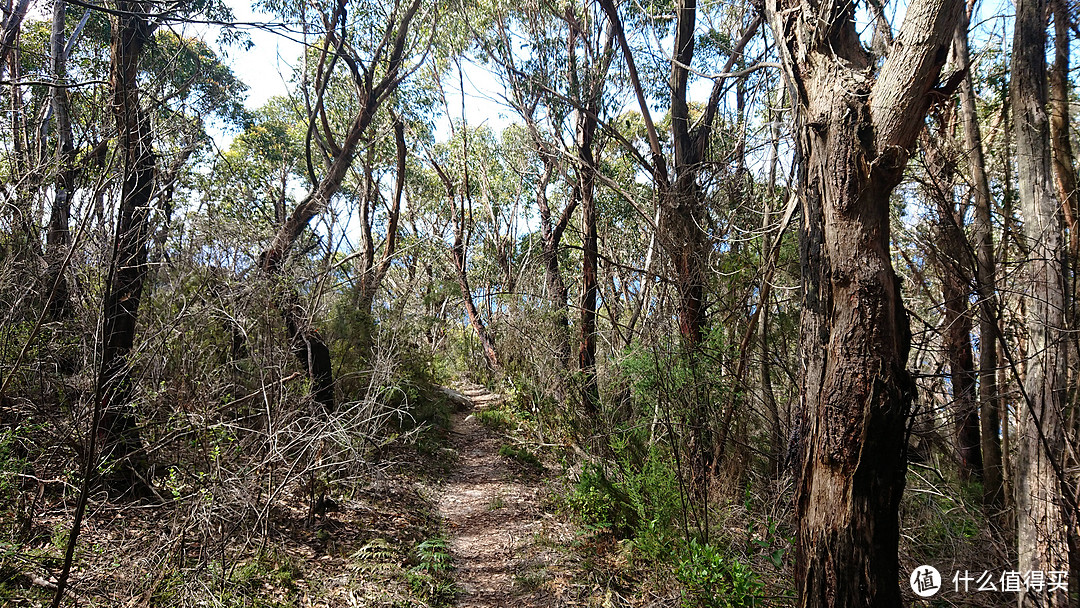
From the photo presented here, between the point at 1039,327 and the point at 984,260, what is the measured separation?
1.07m

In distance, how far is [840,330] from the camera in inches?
104

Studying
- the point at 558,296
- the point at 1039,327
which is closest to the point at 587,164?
the point at 558,296

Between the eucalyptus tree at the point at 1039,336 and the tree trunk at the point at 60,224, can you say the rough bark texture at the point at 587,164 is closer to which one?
the eucalyptus tree at the point at 1039,336

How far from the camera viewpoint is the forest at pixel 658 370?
2.68 m

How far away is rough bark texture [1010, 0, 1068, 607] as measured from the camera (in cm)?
315

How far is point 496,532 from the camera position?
5.57m

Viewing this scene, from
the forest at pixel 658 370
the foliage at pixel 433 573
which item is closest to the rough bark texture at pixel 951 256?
the forest at pixel 658 370

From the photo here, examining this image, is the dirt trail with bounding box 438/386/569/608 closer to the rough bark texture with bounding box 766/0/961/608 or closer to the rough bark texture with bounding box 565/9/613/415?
the rough bark texture with bounding box 565/9/613/415

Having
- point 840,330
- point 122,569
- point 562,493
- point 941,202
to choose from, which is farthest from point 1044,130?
point 122,569

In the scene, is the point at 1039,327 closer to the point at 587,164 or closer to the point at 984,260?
the point at 984,260

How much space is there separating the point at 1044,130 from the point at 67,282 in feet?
20.6

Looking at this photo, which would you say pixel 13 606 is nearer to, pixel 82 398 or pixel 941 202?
pixel 82 398

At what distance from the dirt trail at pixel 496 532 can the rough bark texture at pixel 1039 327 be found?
3.00 metres


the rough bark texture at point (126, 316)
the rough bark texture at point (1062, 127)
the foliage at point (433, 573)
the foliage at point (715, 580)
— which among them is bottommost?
the foliage at point (433, 573)
